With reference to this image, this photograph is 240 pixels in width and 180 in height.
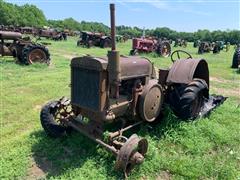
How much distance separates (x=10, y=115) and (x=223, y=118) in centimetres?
437

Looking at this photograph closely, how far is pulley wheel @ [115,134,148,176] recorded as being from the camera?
4121 millimetres

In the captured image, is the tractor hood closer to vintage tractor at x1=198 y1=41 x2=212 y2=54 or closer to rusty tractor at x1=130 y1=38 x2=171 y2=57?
rusty tractor at x1=130 y1=38 x2=171 y2=57

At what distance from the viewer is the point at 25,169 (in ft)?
14.9

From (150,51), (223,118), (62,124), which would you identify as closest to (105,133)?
(62,124)

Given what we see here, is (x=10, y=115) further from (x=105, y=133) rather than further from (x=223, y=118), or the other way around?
(x=223, y=118)

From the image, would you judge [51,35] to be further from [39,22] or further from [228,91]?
[39,22]

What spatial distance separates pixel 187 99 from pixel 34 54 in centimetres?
1041

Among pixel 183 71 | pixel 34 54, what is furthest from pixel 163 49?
pixel 183 71

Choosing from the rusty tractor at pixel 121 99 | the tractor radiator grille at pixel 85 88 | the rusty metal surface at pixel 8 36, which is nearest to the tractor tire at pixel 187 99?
the rusty tractor at pixel 121 99

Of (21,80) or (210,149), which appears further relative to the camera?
(21,80)

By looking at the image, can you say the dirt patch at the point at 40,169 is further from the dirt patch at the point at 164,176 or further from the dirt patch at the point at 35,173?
the dirt patch at the point at 164,176

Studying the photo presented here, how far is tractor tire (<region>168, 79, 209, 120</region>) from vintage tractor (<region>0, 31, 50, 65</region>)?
9800mm

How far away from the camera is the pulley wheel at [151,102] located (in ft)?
16.5

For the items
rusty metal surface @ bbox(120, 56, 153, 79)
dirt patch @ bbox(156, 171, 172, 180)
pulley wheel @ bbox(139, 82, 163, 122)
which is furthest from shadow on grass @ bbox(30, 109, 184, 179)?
rusty metal surface @ bbox(120, 56, 153, 79)
